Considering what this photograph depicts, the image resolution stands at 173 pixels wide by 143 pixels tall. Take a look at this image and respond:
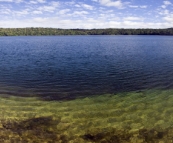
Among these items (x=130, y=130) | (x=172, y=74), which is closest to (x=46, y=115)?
(x=130, y=130)

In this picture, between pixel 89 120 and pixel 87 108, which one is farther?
pixel 87 108

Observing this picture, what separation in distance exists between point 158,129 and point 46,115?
6.90 m

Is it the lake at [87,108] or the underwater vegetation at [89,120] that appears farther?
the lake at [87,108]

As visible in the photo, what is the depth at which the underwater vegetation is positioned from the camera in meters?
10.9

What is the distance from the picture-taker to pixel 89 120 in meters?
12.9

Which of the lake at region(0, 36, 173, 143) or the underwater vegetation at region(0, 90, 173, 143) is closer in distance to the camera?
the underwater vegetation at region(0, 90, 173, 143)

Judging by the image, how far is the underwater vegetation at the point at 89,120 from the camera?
10885 mm

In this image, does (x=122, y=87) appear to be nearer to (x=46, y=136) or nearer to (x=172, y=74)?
(x=172, y=74)

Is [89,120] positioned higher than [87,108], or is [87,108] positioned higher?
[87,108]

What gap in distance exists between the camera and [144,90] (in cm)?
1975

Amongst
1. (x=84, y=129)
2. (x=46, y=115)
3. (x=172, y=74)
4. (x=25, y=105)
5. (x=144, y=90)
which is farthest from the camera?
(x=172, y=74)

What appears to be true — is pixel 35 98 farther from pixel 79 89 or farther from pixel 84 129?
pixel 84 129

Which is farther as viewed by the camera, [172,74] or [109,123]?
[172,74]

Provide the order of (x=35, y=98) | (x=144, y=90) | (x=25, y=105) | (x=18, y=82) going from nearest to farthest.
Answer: (x=25, y=105), (x=35, y=98), (x=144, y=90), (x=18, y=82)
